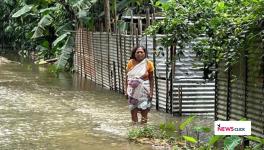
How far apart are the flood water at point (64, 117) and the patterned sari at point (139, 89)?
1.67ft

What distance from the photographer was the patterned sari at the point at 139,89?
9.34 meters

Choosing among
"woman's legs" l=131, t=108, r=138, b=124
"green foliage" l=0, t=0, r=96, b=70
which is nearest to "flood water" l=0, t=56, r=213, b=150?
"woman's legs" l=131, t=108, r=138, b=124

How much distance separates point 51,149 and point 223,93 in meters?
2.90

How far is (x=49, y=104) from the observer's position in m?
12.7

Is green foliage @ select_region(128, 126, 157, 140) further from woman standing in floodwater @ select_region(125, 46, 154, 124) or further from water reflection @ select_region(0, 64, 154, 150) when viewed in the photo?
woman standing in floodwater @ select_region(125, 46, 154, 124)

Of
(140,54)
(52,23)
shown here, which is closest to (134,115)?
(140,54)

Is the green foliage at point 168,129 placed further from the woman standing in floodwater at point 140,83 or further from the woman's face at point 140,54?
the woman's face at point 140,54

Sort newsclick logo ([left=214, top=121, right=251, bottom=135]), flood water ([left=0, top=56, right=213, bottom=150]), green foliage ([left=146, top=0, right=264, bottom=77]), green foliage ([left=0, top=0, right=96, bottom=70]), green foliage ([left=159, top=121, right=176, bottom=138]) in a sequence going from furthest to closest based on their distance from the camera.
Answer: green foliage ([left=0, top=0, right=96, bottom=70])
green foliage ([left=159, top=121, right=176, bottom=138])
flood water ([left=0, top=56, right=213, bottom=150])
green foliage ([left=146, top=0, right=264, bottom=77])
newsclick logo ([left=214, top=121, right=251, bottom=135])

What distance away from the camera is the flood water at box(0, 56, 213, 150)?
8.05 m

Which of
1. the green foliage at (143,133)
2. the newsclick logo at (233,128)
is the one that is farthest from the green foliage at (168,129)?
the newsclick logo at (233,128)

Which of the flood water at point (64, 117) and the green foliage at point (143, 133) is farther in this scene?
the green foliage at point (143, 133)

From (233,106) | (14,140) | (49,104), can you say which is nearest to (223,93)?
(233,106)

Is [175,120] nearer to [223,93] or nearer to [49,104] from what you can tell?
[223,93]

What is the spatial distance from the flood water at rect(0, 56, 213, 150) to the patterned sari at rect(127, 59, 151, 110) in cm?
51
